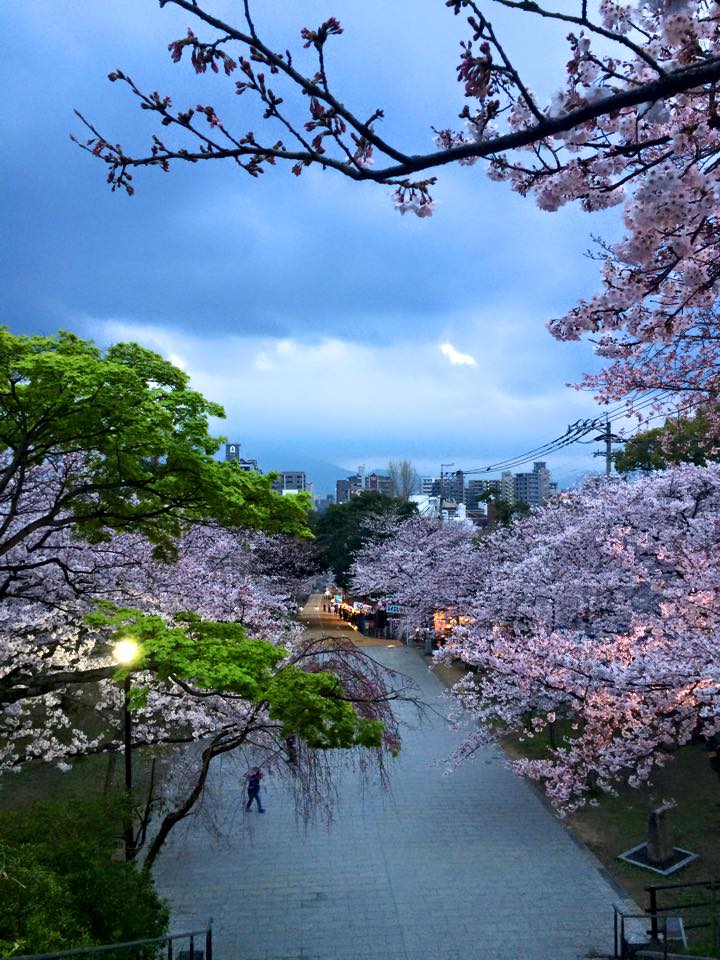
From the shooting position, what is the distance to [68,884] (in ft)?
22.4

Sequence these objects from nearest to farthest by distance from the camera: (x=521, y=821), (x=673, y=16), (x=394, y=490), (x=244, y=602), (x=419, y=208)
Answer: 1. (x=673, y=16)
2. (x=419, y=208)
3. (x=521, y=821)
4. (x=244, y=602)
5. (x=394, y=490)

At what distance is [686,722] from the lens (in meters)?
9.63

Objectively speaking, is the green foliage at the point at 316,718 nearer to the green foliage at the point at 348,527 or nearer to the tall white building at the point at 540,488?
the tall white building at the point at 540,488

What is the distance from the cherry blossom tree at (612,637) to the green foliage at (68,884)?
686cm

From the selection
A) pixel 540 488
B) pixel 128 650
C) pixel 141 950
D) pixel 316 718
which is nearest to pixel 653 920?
pixel 316 718

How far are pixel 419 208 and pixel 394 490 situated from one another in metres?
75.0

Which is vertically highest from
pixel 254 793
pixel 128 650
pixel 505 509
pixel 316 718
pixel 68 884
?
pixel 505 509

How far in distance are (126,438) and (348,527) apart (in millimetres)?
37655

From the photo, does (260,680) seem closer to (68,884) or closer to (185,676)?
(185,676)

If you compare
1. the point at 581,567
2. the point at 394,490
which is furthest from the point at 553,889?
the point at 394,490

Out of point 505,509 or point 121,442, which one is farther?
point 505,509

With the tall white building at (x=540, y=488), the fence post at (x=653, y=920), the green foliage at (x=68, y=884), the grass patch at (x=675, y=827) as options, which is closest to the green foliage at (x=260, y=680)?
the green foliage at (x=68, y=884)

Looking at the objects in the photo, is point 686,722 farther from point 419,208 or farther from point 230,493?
point 419,208

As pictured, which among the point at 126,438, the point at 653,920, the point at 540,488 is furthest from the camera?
the point at 540,488
